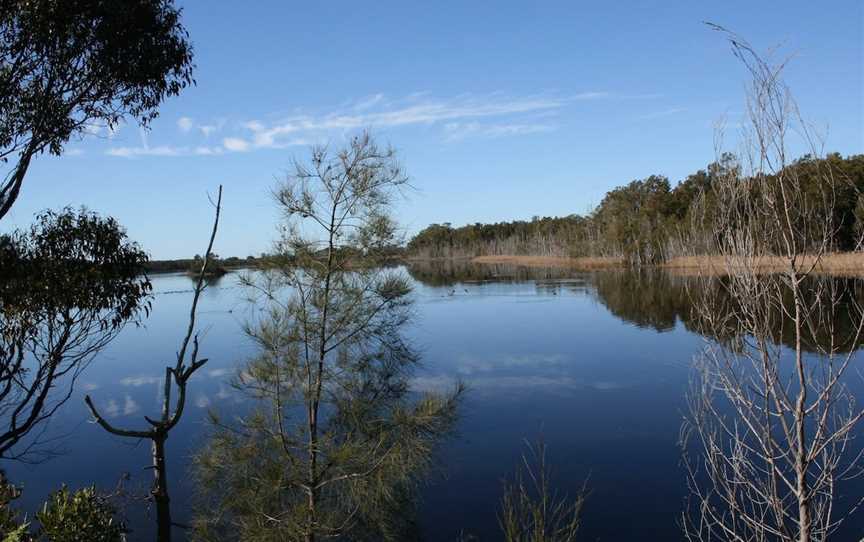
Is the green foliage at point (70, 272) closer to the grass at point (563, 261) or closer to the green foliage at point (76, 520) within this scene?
the green foliage at point (76, 520)

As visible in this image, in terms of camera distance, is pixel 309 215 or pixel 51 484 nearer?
pixel 309 215

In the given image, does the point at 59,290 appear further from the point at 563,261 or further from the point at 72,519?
the point at 563,261

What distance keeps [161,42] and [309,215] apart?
2896 mm

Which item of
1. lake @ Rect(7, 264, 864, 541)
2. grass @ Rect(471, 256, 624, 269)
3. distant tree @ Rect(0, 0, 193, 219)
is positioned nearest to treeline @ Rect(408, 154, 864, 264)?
grass @ Rect(471, 256, 624, 269)

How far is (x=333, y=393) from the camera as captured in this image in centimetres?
870

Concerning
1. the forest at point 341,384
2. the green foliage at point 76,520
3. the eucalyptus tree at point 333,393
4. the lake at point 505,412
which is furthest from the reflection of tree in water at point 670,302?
the green foliage at point 76,520

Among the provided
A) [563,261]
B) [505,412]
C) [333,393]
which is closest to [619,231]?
[563,261]

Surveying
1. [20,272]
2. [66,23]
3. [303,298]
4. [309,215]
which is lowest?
[303,298]

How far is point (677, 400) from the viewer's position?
14266 millimetres

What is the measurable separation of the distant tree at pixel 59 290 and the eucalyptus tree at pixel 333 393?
2.04 metres

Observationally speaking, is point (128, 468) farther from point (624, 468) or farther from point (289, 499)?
point (624, 468)

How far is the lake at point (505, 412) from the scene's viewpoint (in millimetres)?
9375

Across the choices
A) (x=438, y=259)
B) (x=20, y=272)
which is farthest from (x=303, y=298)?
(x=438, y=259)

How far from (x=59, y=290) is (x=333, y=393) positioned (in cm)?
380
